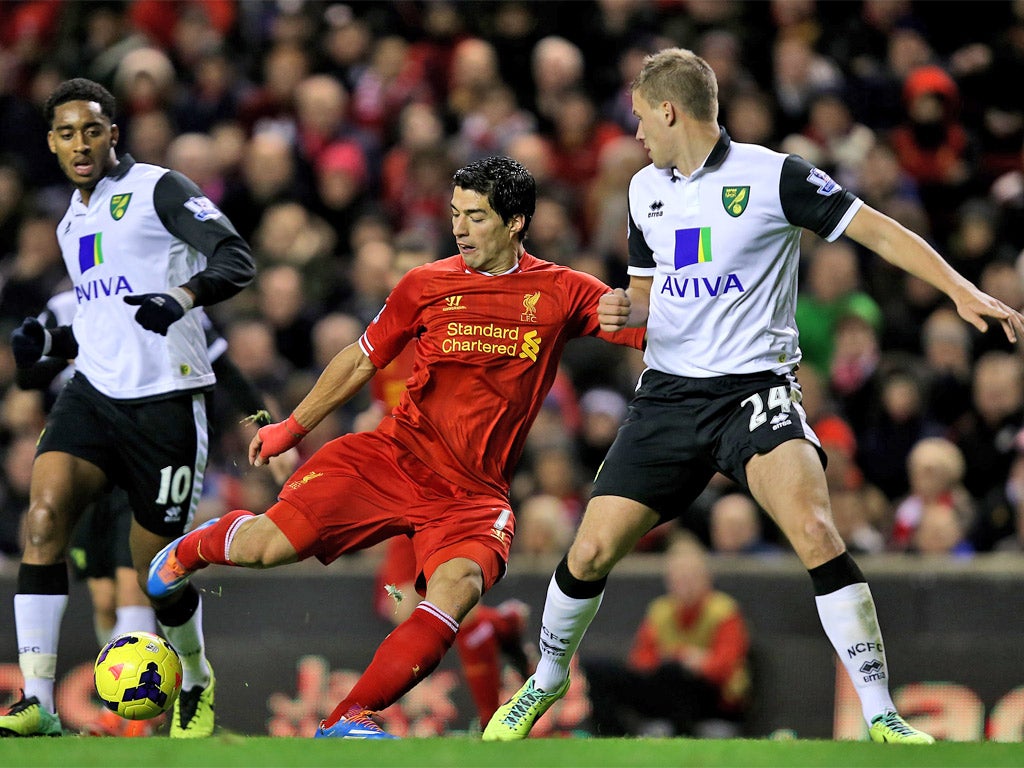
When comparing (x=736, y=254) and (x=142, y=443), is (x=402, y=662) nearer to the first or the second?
(x=142, y=443)

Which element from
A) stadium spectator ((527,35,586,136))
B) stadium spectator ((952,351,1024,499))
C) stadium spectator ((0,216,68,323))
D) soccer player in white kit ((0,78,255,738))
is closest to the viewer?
soccer player in white kit ((0,78,255,738))

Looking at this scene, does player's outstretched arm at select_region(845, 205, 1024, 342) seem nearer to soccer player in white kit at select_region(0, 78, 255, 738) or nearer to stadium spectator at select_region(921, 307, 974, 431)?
soccer player in white kit at select_region(0, 78, 255, 738)

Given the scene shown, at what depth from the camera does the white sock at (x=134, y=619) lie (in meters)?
8.41

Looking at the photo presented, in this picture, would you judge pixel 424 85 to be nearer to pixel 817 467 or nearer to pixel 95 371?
pixel 95 371

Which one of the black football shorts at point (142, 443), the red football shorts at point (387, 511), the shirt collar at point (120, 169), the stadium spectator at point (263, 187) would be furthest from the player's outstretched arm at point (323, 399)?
the stadium spectator at point (263, 187)

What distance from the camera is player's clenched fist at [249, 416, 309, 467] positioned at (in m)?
6.90

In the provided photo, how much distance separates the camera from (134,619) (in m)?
8.41

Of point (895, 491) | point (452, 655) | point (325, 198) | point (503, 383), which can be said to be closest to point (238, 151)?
point (325, 198)

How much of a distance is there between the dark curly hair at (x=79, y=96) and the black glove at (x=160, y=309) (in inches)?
44.1

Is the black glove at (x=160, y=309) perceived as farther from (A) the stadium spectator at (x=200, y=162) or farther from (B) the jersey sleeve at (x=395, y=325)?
(A) the stadium spectator at (x=200, y=162)

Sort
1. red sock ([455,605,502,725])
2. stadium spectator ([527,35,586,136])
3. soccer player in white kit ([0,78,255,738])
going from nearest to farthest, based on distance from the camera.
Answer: soccer player in white kit ([0,78,255,738])
red sock ([455,605,502,725])
stadium spectator ([527,35,586,136])

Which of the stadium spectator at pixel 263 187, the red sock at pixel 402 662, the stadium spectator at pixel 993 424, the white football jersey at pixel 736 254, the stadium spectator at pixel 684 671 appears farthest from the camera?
the stadium spectator at pixel 263 187

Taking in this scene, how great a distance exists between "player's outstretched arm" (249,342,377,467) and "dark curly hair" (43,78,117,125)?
5.65 ft

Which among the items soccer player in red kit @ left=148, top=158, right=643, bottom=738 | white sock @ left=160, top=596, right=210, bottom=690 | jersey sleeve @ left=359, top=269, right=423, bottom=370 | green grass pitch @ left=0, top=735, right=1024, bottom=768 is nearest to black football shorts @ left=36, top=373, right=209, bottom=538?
white sock @ left=160, top=596, right=210, bottom=690
